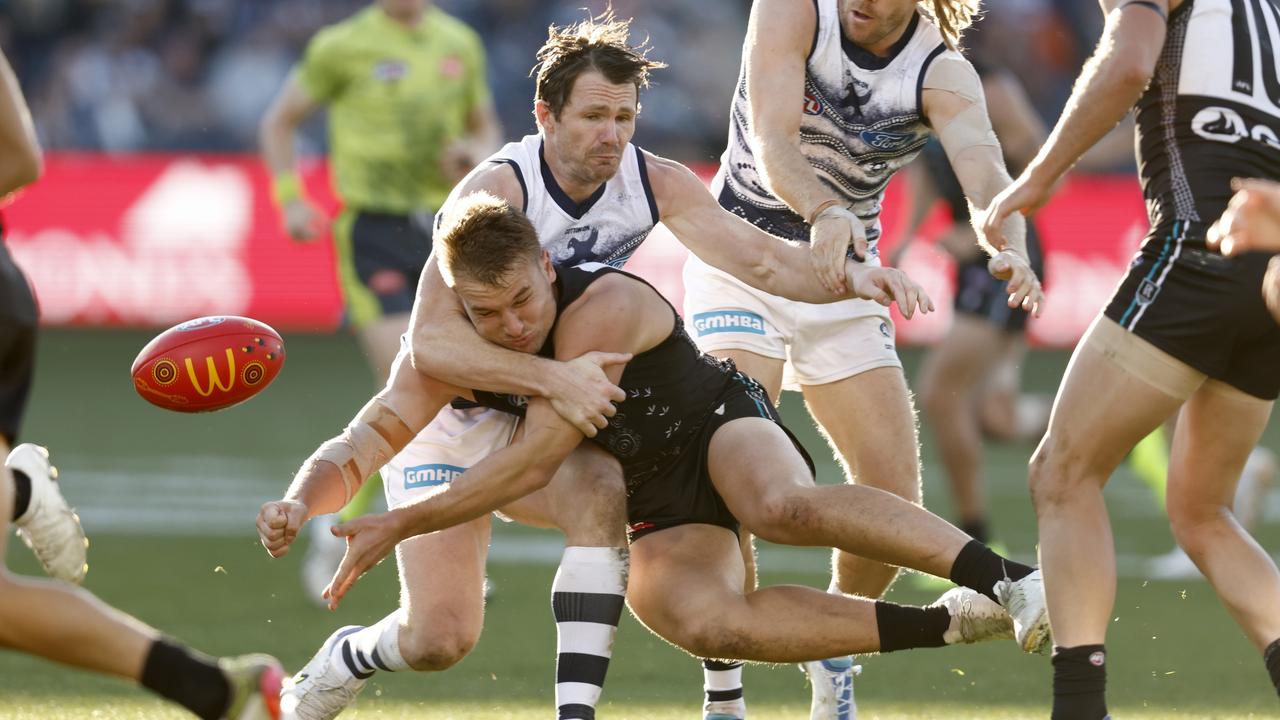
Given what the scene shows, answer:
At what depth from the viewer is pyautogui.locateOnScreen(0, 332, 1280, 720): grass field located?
5.85 m

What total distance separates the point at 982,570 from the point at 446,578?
5.06ft

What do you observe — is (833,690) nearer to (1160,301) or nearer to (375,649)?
(375,649)

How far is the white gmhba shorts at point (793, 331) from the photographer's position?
5.76 m

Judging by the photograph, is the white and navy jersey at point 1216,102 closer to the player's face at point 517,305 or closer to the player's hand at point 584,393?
the player's hand at point 584,393

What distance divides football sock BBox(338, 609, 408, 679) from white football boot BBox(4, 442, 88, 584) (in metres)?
0.82

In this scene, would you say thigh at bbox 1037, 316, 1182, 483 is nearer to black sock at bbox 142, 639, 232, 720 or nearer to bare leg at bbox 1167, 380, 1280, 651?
bare leg at bbox 1167, 380, 1280, 651

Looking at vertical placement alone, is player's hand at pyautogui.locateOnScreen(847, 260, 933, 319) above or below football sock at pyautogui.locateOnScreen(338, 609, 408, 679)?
above

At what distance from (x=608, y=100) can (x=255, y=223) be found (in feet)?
38.3

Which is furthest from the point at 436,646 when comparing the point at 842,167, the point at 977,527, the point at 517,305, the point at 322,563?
the point at 977,527

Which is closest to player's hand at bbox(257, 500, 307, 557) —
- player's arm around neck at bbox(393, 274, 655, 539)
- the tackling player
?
player's arm around neck at bbox(393, 274, 655, 539)

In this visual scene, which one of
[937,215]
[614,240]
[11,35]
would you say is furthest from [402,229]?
[11,35]

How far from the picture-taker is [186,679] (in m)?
3.96

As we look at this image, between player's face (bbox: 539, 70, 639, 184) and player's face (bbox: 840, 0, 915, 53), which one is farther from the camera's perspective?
player's face (bbox: 840, 0, 915, 53)

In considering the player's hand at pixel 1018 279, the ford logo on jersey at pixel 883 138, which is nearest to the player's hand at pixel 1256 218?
the player's hand at pixel 1018 279
